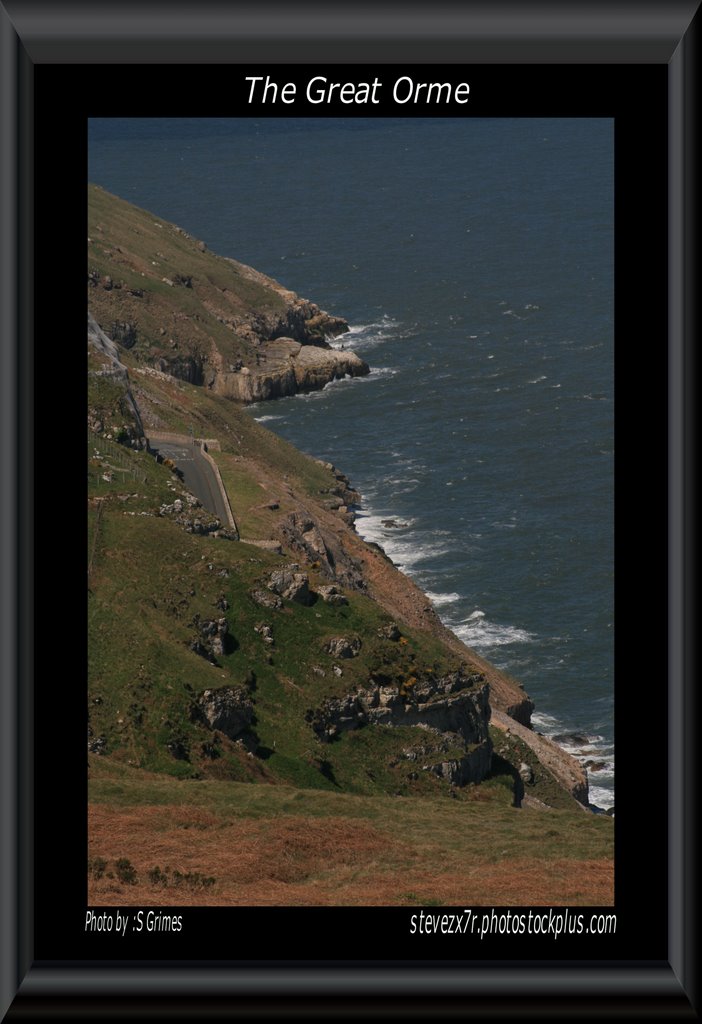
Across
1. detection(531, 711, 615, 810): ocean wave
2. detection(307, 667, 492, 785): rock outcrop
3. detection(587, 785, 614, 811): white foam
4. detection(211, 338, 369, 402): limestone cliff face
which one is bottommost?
detection(587, 785, 614, 811): white foam

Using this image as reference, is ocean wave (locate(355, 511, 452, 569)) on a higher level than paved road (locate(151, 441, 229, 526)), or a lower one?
lower

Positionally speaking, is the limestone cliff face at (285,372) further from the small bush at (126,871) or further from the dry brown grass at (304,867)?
the small bush at (126,871)

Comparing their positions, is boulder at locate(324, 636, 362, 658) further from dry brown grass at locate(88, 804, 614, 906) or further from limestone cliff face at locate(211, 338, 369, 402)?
limestone cliff face at locate(211, 338, 369, 402)

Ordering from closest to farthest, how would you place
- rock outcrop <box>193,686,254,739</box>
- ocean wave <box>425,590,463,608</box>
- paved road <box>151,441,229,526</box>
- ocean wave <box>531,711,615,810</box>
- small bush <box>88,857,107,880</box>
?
small bush <box>88,857,107,880</box> < rock outcrop <box>193,686,254,739</box> < ocean wave <box>531,711,615,810</box> < paved road <box>151,441,229,526</box> < ocean wave <box>425,590,463,608</box>

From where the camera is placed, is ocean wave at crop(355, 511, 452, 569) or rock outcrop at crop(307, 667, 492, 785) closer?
rock outcrop at crop(307, 667, 492, 785)

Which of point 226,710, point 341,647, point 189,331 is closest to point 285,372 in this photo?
point 189,331

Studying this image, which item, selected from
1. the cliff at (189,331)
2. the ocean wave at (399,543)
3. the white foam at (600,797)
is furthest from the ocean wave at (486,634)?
the cliff at (189,331)

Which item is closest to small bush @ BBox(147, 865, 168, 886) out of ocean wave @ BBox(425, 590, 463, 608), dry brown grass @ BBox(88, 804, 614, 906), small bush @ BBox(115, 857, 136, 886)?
dry brown grass @ BBox(88, 804, 614, 906)

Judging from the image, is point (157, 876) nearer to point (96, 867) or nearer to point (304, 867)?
point (96, 867)

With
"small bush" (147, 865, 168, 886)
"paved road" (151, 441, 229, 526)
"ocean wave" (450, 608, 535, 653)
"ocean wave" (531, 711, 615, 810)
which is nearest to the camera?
"small bush" (147, 865, 168, 886)
